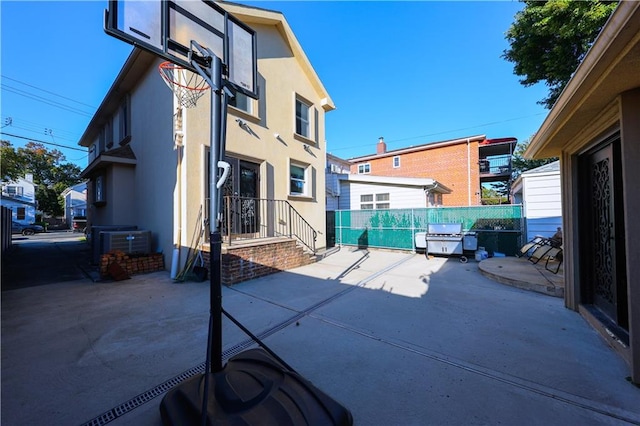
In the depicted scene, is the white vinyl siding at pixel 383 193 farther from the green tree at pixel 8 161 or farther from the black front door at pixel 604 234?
the green tree at pixel 8 161

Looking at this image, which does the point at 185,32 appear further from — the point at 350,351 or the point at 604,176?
the point at 604,176

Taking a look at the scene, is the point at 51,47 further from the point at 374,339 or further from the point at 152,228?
the point at 374,339

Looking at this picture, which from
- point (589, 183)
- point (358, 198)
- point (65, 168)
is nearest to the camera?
point (589, 183)

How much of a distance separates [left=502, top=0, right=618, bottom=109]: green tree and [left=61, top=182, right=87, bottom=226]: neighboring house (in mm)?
40797

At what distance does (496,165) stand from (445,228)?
1311 cm

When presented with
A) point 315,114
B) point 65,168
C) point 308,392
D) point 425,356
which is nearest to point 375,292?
point 425,356

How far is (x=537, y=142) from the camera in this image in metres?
3.71

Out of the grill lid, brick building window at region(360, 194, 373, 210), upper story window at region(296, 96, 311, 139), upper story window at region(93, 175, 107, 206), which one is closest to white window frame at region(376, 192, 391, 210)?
brick building window at region(360, 194, 373, 210)

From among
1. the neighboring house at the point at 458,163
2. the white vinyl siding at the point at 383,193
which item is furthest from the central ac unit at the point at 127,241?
the neighboring house at the point at 458,163

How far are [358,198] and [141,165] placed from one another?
974 centimetres

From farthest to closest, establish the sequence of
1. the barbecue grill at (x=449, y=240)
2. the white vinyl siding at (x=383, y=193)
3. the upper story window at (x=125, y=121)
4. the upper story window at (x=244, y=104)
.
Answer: the white vinyl siding at (x=383, y=193)
the upper story window at (x=125, y=121)
the barbecue grill at (x=449, y=240)
the upper story window at (x=244, y=104)

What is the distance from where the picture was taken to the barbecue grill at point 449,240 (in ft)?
27.3

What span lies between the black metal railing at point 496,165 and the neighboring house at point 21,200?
4257 centimetres

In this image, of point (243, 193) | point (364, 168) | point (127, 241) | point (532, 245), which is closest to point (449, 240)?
point (532, 245)
